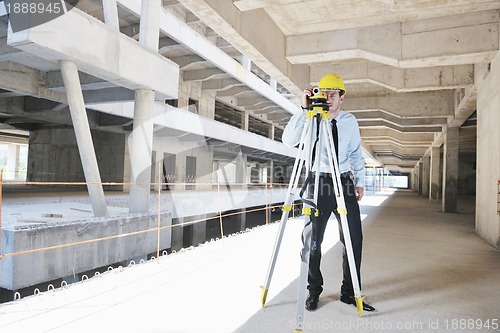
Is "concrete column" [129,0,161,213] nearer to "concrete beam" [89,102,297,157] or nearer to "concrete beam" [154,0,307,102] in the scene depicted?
"concrete beam" [89,102,297,157]

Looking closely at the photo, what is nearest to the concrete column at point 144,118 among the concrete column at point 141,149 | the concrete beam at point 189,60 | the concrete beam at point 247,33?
the concrete column at point 141,149

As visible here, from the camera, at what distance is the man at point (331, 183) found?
9.27ft

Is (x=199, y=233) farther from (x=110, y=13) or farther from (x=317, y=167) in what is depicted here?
(x=317, y=167)

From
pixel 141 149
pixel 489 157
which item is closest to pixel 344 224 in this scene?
pixel 489 157

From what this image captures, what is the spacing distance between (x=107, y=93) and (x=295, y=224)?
21.8 ft

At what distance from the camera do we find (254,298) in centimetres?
305

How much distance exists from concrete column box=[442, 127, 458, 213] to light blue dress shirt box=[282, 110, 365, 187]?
12.0m

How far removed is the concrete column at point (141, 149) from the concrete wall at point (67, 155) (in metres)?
9.47

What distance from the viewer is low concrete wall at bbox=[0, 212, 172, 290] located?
17.7 feet

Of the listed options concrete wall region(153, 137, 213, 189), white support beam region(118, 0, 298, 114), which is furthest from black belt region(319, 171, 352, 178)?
concrete wall region(153, 137, 213, 189)

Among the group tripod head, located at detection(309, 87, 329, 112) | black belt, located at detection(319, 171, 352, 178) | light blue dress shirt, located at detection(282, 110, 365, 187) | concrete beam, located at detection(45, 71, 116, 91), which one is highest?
concrete beam, located at detection(45, 71, 116, 91)

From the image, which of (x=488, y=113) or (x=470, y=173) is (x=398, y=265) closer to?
(x=488, y=113)

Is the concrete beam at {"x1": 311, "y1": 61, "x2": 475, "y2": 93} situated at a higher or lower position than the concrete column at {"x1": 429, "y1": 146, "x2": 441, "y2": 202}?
higher

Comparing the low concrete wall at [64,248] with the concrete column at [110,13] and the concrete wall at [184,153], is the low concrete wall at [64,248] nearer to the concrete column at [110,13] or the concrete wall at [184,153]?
the concrete column at [110,13]
